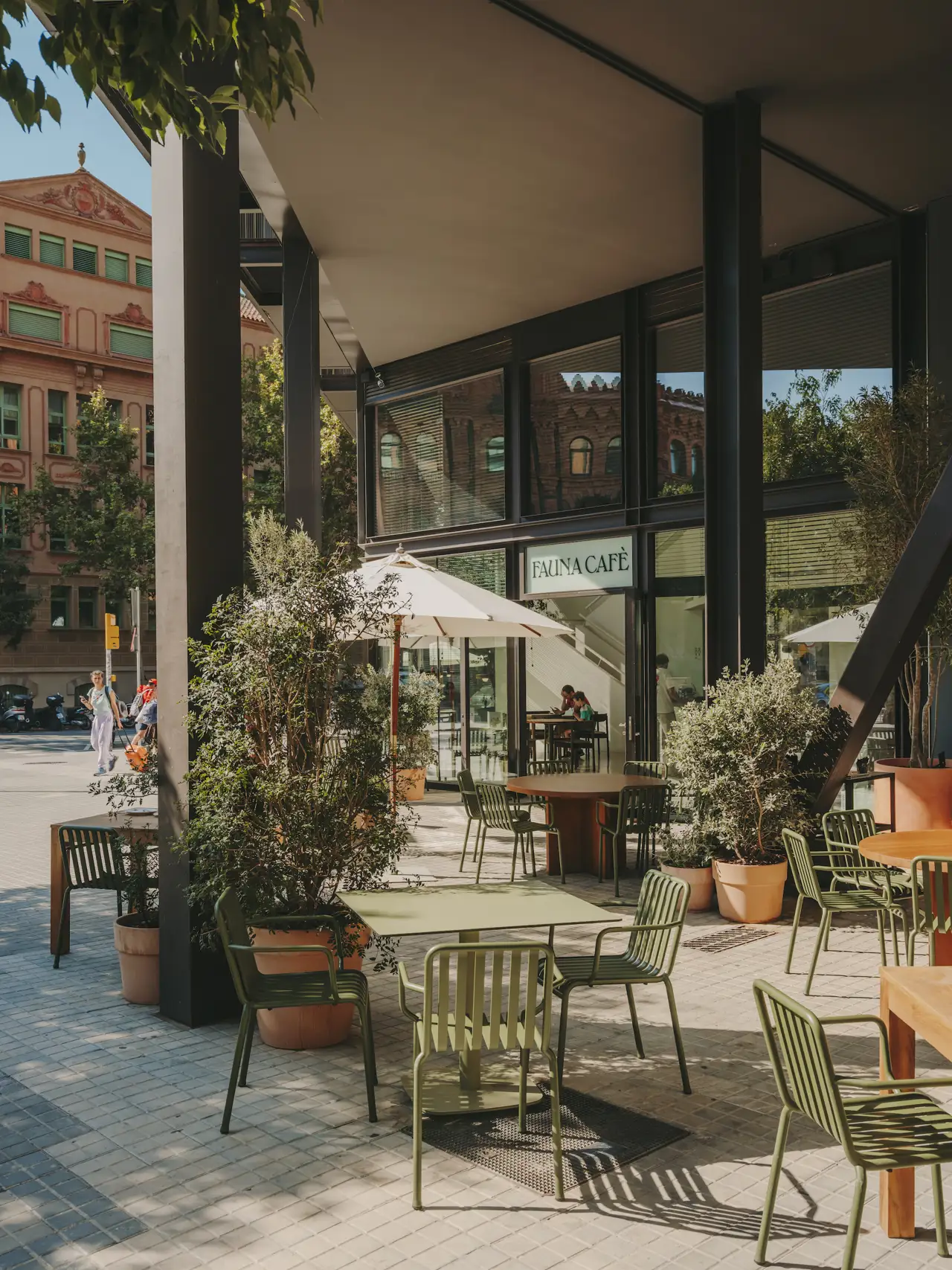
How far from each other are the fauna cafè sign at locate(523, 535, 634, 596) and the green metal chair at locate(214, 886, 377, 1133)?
9397 millimetres

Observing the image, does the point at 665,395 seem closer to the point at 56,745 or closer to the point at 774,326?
the point at 774,326

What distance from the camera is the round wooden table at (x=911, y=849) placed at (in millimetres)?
5555

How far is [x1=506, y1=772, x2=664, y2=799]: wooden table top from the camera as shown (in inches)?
380

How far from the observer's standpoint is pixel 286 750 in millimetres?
5918

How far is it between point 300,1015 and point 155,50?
4.28 meters

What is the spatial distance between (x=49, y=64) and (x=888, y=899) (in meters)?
5.82

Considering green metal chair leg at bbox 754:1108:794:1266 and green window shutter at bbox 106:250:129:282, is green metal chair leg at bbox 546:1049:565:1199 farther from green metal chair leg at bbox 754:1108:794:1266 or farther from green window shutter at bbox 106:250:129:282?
green window shutter at bbox 106:250:129:282

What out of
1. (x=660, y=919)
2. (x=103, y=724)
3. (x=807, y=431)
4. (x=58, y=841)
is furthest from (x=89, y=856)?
(x=103, y=724)

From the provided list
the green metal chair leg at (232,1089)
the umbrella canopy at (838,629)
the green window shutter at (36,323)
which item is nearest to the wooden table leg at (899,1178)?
the green metal chair leg at (232,1089)

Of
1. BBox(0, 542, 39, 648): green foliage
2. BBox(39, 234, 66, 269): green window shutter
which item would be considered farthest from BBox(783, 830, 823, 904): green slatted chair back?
BBox(39, 234, 66, 269): green window shutter

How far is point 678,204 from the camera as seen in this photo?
37.4 ft

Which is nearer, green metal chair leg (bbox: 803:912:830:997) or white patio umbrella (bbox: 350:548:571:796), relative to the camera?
green metal chair leg (bbox: 803:912:830:997)

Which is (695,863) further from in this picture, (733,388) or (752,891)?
(733,388)

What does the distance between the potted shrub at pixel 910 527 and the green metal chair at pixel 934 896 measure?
193 inches
